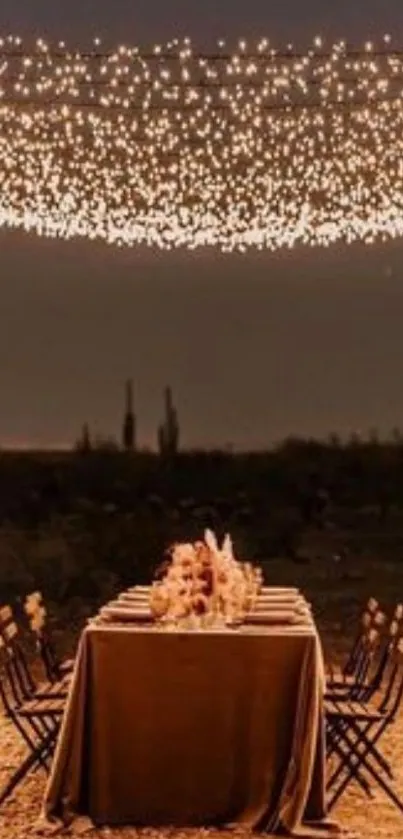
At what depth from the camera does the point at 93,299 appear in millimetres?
19406

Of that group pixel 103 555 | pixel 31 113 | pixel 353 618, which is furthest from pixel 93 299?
pixel 31 113

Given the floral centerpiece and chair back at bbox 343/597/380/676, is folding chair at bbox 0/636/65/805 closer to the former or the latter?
the floral centerpiece

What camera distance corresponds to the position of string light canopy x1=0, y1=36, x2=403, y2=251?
8461mm

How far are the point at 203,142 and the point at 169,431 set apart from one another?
1479cm

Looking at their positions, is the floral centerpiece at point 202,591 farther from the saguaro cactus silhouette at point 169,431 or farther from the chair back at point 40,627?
the saguaro cactus silhouette at point 169,431

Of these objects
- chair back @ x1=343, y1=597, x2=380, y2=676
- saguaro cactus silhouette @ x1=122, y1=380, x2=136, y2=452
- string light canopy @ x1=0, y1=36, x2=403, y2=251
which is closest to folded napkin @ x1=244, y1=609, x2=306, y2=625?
chair back @ x1=343, y1=597, x2=380, y2=676

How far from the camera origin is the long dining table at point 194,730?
6.17 meters

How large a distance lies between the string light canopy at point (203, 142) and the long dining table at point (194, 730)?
3291 mm

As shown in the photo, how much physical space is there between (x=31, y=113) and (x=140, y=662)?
12.4 ft

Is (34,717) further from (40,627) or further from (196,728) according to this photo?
(196,728)

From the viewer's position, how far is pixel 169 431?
79.0ft

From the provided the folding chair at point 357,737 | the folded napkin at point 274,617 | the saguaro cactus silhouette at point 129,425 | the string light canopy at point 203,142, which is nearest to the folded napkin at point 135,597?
the folded napkin at point 274,617

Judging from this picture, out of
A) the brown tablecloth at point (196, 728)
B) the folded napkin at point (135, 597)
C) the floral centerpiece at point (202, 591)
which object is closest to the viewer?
the brown tablecloth at point (196, 728)

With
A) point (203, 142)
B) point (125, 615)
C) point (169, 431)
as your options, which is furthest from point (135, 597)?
point (169, 431)
